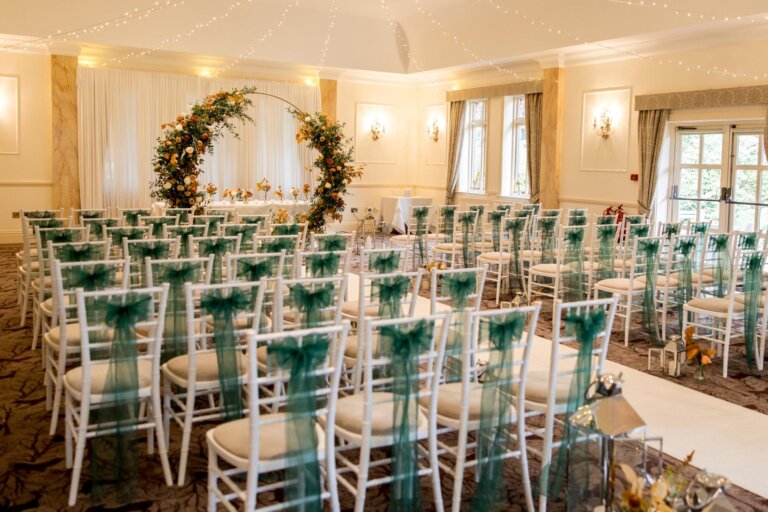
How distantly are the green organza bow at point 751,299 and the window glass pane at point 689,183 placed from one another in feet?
16.4

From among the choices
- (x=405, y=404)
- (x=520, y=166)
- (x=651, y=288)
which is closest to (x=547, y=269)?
(x=651, y=288)

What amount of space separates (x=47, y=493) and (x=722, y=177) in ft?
30.4

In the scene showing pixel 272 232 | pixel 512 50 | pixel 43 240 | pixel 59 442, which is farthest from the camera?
pixel 512 50

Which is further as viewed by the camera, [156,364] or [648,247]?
[648,247]

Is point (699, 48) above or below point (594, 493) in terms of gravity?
above

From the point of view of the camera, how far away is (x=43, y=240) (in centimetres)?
635

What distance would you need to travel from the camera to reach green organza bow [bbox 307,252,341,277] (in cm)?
512

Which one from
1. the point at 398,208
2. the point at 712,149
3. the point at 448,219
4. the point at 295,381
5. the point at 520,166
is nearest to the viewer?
the point at 295,381

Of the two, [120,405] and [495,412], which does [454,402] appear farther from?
[120,405]

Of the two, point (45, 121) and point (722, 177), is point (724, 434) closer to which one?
point (722, 177)

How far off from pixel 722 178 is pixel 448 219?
3740 mm

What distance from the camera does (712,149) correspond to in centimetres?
1059

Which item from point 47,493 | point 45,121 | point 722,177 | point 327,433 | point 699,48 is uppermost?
point 699,48

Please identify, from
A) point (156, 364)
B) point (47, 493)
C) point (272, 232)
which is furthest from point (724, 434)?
point (272, 232)
